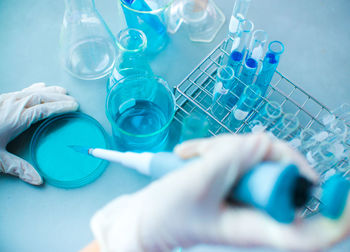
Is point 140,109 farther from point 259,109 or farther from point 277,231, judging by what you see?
point 277,231

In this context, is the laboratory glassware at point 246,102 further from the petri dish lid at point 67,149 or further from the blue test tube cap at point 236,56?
the petri dish lid at point 67,149

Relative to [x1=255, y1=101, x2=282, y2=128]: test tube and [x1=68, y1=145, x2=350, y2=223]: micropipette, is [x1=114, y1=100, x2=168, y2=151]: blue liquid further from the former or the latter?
[x1=68, y1=145, x2=350, y2=223]: micropipette

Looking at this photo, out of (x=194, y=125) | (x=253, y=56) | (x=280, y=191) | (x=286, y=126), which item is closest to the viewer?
(x=280, y=191)

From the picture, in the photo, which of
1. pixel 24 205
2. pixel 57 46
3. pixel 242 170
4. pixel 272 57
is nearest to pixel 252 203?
pixel 242 170

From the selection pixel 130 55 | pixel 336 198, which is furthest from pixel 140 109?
pixel 336 198

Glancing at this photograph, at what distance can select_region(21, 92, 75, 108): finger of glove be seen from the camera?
0.92 m

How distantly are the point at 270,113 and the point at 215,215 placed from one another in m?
0.41

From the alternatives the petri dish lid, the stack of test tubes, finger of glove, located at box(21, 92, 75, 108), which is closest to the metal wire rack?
the stack of test tubes

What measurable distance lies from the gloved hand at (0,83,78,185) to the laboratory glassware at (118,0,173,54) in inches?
13.9

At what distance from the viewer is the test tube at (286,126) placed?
28.5 inches

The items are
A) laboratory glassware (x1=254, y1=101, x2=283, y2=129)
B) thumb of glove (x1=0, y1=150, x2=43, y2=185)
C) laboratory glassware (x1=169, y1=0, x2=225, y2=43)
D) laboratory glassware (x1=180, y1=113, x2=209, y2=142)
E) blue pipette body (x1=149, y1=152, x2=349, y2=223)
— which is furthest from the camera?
laboratory glassware (x1=169, y1=0, x2=225, y2=43)

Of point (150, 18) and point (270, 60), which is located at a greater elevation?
point (270, 60)

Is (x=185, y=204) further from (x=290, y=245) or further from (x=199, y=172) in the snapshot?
(x=290, y=245)

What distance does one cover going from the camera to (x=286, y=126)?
74cm
